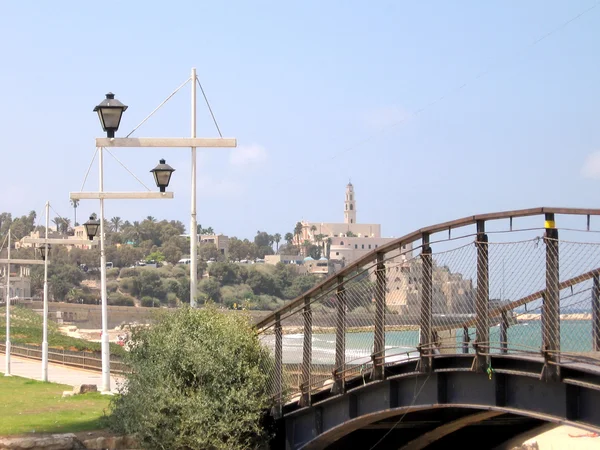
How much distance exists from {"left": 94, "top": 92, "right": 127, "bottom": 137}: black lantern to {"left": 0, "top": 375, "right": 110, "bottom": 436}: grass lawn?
17.6ft

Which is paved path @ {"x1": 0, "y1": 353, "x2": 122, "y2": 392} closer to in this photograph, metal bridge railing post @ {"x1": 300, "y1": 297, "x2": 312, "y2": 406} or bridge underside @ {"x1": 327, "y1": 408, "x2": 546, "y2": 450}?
bridge underside @ {"x1": 327, "y1": 408, "x2": 546, "y2": 450}

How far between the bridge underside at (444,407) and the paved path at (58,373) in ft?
38.7

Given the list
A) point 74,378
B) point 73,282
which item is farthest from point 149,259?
point 74,378

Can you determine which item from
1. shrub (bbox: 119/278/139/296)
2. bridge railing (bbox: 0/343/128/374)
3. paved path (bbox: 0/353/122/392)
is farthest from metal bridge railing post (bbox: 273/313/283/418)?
shrub (bbox: 119/278/139/296)

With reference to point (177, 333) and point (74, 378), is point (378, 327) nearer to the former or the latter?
point (177, 333)

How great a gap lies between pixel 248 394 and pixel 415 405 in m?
3.46

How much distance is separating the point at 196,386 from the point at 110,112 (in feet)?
15.3

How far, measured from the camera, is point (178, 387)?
15625 mm

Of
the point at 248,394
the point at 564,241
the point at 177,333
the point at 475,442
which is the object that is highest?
the point at 564,241

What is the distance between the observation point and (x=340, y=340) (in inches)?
600

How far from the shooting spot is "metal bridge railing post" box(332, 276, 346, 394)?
14.8 m

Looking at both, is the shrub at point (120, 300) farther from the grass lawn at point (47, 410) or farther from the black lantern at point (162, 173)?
the black lantern at point (162, 173)

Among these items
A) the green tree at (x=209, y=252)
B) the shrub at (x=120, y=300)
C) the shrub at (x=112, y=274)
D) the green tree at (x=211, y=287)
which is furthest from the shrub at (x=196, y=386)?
the green tree at (x=209, y=252)

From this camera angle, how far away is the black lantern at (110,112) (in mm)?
16047
